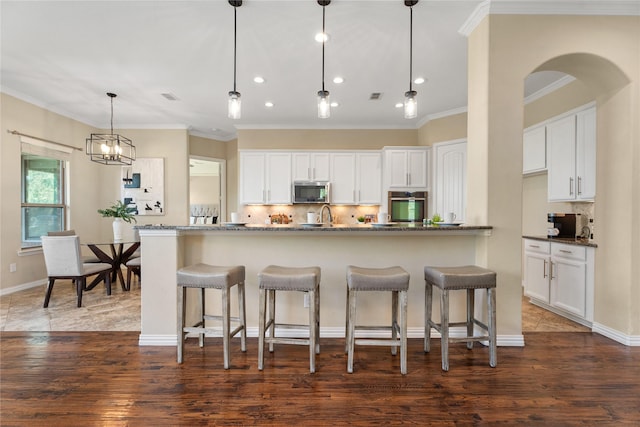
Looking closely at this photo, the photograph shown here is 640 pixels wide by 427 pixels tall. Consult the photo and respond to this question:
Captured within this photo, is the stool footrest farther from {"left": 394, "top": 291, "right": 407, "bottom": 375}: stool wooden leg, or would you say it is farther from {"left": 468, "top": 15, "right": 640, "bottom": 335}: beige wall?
{"left": 468, "top": 15, "right": 640, "bottom": 335}: beige wall

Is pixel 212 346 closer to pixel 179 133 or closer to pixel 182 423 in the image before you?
pixel 182 423

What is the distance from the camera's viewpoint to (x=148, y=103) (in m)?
4.97

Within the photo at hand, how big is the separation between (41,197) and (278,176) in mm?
3780

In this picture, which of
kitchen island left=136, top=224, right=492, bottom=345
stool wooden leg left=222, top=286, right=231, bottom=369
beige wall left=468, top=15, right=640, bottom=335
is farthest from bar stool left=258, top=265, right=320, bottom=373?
beige wall left=468, top=15, right=640, bottom=335

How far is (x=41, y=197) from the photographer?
16.7 feet

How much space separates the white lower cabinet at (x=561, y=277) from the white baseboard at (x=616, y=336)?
0.35 ft

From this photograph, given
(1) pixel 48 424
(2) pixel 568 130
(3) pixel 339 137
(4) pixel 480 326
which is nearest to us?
(1) pixel 48 424

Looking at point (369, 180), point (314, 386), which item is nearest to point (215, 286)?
point (314, 386)

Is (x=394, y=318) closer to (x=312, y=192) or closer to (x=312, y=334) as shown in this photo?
(x=312, y=334)

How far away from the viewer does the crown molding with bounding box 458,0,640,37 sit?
8.63 feet

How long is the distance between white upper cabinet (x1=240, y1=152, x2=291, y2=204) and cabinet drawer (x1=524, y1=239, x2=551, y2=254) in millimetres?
3787

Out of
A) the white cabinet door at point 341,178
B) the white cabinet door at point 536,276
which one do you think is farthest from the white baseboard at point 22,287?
the white cabinet door at point 536,276

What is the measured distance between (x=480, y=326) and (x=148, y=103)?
209 inches

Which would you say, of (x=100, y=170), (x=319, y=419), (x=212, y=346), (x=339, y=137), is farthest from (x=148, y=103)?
(x=319, y=419)
